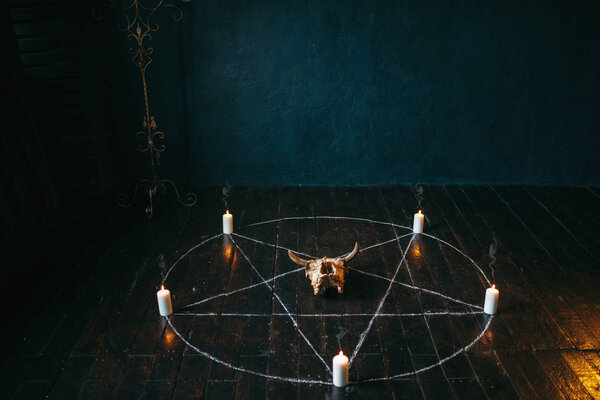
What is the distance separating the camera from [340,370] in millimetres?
3396

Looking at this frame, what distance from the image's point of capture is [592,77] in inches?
231

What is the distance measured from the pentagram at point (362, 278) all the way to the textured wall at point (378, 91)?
3.77 ft

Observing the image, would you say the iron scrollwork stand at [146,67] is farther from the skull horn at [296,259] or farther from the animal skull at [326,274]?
the animal skull at [326,274]

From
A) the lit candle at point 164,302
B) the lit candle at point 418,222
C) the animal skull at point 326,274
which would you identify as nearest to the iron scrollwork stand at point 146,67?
the lit candle at point 164,302

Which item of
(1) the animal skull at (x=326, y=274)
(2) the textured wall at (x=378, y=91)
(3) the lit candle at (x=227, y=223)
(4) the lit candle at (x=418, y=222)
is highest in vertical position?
(2) the textured wall at (x=378, y=91)

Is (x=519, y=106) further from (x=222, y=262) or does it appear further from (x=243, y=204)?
(x=222, y=262)

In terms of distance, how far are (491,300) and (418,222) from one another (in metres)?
1.24

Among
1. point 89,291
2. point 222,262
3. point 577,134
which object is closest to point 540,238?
point 577,134

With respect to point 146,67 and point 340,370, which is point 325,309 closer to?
point 340,370

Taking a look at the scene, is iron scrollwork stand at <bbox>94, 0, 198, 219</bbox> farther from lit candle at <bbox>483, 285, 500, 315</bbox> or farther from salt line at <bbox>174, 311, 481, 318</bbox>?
lit candle at <bbox>483, 285, 500, 315</bbox>

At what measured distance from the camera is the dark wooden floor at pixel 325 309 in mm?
3512

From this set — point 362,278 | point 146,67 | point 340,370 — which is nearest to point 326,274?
point 362,278

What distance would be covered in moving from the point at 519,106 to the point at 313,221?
243 centimetres

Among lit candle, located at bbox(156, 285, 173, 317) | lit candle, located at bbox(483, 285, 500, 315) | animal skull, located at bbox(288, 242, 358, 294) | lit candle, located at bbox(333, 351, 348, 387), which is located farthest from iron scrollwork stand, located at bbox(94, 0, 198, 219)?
lit candle, located at bbox(483, 285, 500, 315)
